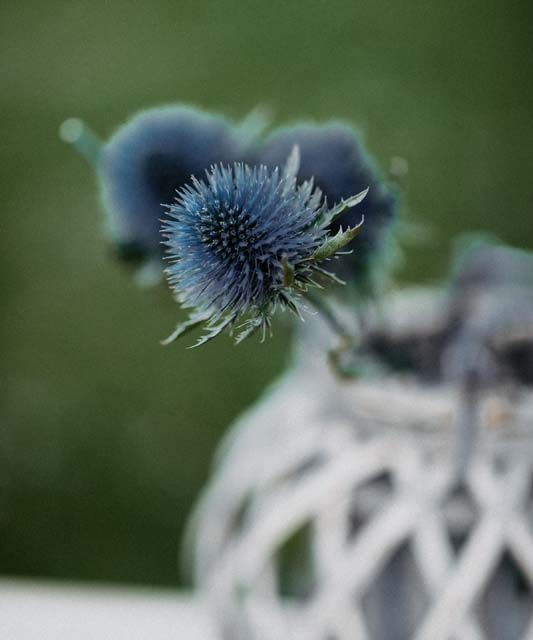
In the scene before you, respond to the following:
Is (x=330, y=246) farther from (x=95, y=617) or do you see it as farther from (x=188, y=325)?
(x=95, y=617)

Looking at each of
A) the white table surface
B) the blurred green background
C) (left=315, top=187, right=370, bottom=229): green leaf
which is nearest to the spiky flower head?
(left=315, top=187, right=370, bottom=229): green leaf

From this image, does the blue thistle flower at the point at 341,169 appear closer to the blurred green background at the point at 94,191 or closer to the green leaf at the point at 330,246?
the green leaf at the point at 330,246

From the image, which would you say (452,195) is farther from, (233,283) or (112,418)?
(233,283)

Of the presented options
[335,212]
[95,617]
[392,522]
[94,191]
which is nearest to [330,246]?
[335,212]

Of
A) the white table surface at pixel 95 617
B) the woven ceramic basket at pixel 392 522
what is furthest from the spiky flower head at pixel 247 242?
the white table surface at pixel 95 617

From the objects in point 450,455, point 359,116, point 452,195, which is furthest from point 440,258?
point 450,455

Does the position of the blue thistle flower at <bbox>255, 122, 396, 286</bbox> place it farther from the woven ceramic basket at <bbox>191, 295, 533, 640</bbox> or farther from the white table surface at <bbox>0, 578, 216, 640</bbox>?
the white table surface at <bbox>0, 578, 216, 640</bbox>
